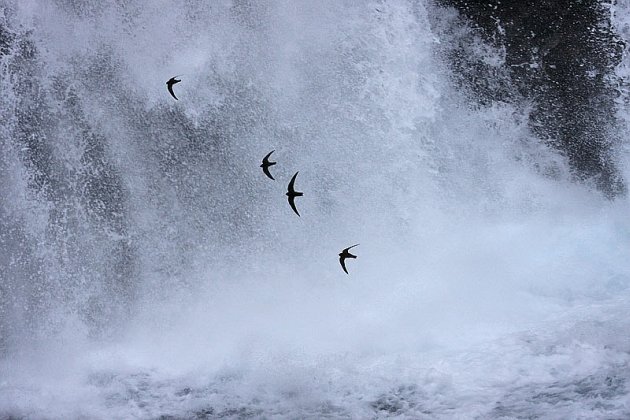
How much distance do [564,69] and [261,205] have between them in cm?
391

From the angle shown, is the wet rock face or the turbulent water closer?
the turbulent water

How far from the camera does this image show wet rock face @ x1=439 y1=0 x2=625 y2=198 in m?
8.57

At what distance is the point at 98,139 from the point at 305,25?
8.83 ft

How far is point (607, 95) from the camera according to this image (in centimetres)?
860

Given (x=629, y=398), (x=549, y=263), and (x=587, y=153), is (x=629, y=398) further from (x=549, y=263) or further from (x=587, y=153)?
(x=587, y=153)

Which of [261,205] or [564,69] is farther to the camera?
[564,69]

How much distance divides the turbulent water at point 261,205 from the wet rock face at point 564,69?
5.2 inches

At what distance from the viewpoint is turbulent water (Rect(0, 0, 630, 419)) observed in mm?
8062

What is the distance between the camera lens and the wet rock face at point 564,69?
857cm

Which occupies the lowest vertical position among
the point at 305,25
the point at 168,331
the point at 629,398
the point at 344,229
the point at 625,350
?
the point at 629,398

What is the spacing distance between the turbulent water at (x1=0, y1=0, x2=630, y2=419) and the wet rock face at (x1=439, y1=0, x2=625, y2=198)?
0.13 meters

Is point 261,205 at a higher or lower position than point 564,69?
lower

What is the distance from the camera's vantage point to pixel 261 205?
27.3 ft

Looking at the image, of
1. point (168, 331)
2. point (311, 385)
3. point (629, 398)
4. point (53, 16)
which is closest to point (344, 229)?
point (311, 385)
